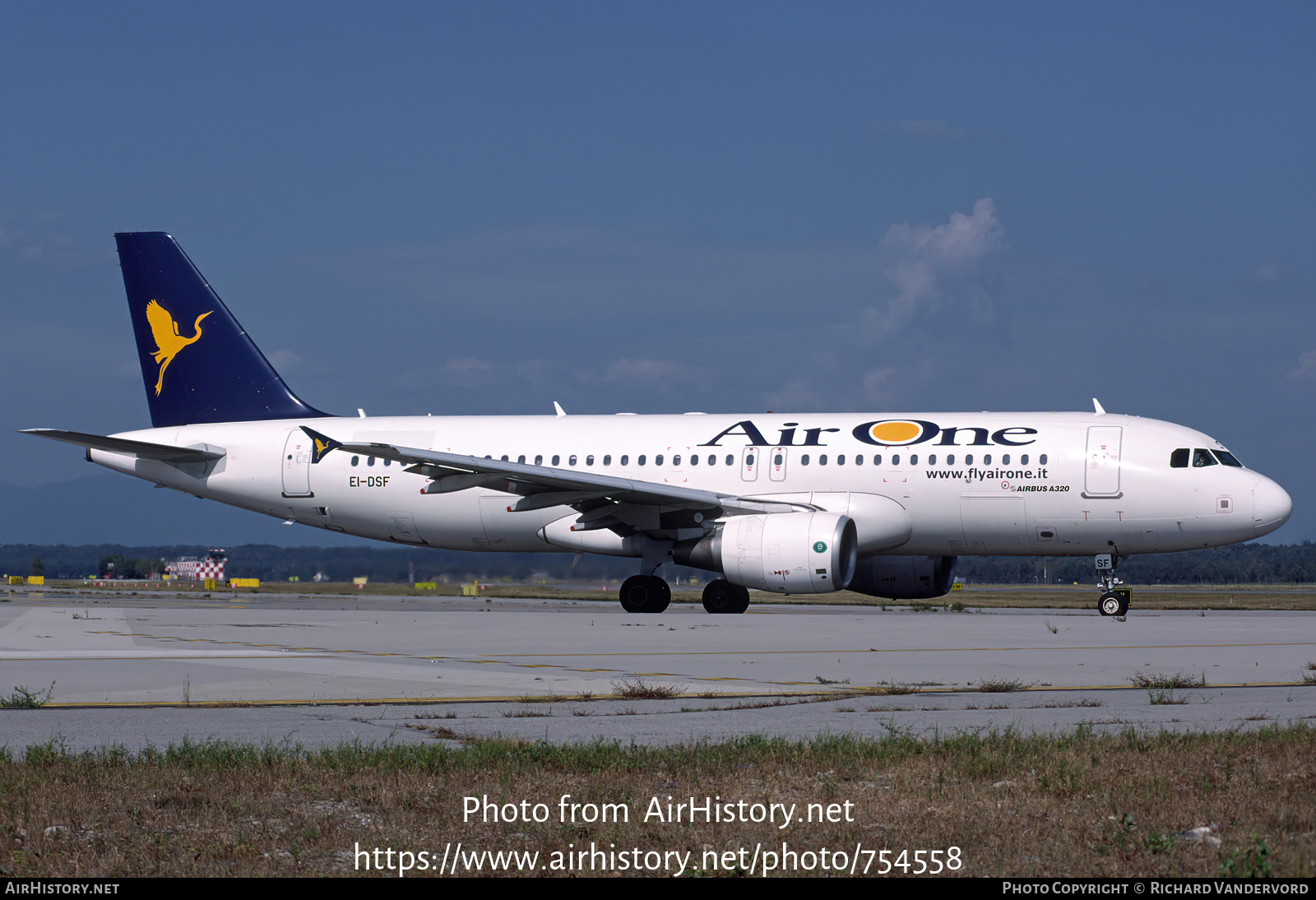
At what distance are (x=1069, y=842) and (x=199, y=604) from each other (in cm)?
2932

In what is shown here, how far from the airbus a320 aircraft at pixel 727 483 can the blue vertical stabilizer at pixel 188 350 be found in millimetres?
61

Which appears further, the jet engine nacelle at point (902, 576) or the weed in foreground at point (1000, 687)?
the jet engine nacelle at point (902, 576)

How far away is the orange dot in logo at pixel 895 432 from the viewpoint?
26.2m

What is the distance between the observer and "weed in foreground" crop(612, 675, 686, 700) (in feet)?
38.3

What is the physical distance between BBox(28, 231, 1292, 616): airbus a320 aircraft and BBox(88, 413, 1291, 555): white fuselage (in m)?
0.04

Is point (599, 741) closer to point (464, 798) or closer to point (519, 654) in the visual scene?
point (464, 798)

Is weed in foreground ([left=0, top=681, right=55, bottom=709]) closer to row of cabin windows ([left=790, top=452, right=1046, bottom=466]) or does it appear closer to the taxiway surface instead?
the taxiway surface

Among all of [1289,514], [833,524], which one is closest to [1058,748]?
[833,524]

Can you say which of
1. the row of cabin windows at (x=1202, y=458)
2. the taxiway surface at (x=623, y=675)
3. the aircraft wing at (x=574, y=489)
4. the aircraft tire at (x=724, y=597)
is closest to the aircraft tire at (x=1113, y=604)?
the taxiway surface at (x=623, y=675)

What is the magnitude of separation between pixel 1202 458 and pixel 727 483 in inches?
352

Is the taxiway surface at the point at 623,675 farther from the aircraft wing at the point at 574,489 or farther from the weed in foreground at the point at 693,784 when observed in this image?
the aircraft wing at the point at 574,489

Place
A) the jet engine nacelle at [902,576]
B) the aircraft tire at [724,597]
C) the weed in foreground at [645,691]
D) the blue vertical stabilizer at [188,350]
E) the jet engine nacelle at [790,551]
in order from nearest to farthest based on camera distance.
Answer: the weed in foreground at [645,691]
the jet engine nacelle at [790,551]
the aircraft tire at [724,597]
the jet engine nacelle at [902,576]
the blue vertical stabilizer at [188,350]

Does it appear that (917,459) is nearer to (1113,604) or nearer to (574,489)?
(1113,604)

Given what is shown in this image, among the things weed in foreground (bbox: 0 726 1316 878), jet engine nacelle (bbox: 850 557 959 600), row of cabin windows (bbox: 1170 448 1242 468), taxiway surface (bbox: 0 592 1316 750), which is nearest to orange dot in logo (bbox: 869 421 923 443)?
jet engine nacelle (bbox: 850 557 959 600)
